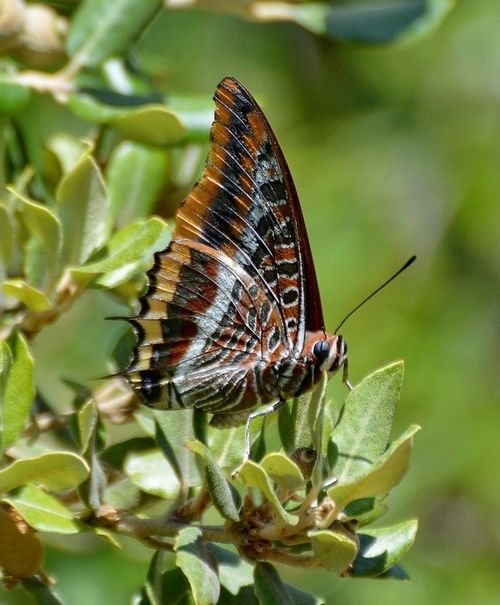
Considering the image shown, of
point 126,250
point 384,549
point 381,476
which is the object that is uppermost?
point 126,250

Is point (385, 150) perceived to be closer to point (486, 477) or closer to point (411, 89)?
point (411, 89)

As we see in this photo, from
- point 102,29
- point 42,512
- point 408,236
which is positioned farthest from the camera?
point 408,236

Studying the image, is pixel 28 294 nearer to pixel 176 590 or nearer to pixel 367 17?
pixel 176 590

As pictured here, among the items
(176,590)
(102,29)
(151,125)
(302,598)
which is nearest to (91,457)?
(176,590)

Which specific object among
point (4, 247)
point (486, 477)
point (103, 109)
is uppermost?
point (103, 109)

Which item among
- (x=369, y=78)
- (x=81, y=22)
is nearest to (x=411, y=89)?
(x=369, y=78)

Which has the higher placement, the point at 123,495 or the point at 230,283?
the point at 230,283

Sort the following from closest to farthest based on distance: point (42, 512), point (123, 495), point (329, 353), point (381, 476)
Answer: point (381, 476) → point (42, 512) → point (123, 495) → point (329, 353)

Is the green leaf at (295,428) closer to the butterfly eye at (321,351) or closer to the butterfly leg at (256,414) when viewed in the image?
the butterfly leg at (256,414)
